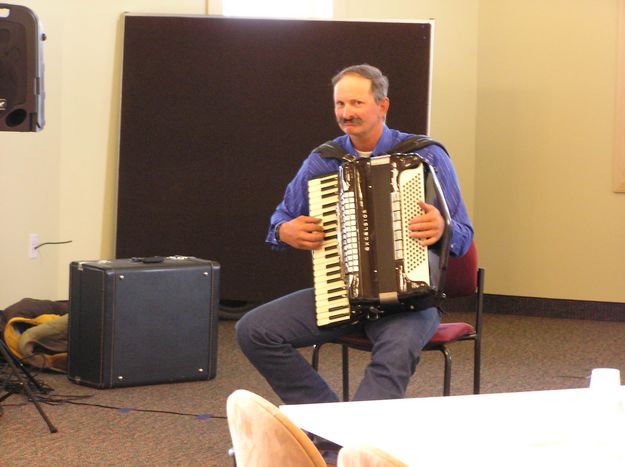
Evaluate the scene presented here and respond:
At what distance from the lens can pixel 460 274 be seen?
342 centimetres

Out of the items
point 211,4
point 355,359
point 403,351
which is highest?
point 211,4

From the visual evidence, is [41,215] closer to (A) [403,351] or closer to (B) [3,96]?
(B) [3,96]

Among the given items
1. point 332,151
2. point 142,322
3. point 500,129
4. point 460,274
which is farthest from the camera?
point 500,129

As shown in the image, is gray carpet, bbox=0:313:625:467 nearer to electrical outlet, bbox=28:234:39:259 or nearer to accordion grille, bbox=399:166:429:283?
accordion grille, bbox=399:166:429:283

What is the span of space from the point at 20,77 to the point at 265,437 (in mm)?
2619

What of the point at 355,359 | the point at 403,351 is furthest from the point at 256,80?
the point at 403,351

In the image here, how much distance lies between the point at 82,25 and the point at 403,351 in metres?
3.30

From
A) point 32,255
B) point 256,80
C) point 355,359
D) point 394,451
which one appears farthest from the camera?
point 256,80

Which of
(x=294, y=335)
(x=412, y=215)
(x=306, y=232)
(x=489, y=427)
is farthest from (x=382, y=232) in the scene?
(x=489, y=427)

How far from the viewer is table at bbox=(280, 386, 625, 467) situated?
1458mm

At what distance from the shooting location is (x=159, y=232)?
5.77m

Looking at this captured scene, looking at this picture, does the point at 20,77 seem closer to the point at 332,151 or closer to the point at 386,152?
the point at 332,151

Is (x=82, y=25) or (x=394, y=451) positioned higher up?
(x=82, y=25)

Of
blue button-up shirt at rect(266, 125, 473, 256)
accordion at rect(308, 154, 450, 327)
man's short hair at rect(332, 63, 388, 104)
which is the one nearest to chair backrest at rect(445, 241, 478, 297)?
blue button-up shirt at rect(266, 125, 473, 256)
